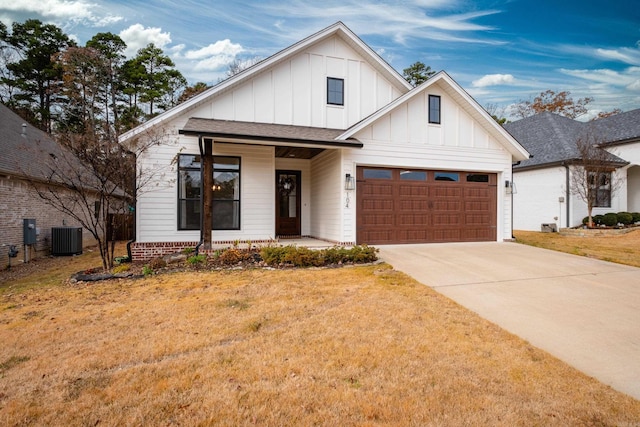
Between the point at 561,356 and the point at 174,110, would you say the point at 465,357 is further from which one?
the point at 174,110

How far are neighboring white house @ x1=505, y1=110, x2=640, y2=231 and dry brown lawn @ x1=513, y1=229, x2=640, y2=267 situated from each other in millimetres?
1848

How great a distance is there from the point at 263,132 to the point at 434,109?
5.60 metres

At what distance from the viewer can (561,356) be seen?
3545 mm

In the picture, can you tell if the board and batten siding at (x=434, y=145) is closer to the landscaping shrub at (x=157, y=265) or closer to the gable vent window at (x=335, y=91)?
the gable vent window at (x=335, y=91)

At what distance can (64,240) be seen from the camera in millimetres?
12938

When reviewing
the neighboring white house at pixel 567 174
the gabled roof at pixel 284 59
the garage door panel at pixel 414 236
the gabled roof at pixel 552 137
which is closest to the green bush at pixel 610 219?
the neighboring white house at pixel 567 174

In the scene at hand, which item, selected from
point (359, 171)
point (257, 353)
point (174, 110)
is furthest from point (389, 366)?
point (174, 110)

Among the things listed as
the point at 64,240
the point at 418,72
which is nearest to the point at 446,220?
the point at 64,240

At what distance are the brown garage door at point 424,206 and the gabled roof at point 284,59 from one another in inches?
151

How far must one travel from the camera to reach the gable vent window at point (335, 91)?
11.4 meters

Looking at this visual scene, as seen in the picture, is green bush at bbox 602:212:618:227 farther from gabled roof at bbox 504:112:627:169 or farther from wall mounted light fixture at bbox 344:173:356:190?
wall mounted light fixture at bbox 344:173:356:190

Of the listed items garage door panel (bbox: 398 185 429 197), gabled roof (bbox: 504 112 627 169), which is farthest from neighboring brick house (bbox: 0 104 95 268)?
gabled roof (bbox: 504 112 627 169)

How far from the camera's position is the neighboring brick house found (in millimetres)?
10734

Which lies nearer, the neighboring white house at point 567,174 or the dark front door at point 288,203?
the dark front door at point 288,203
